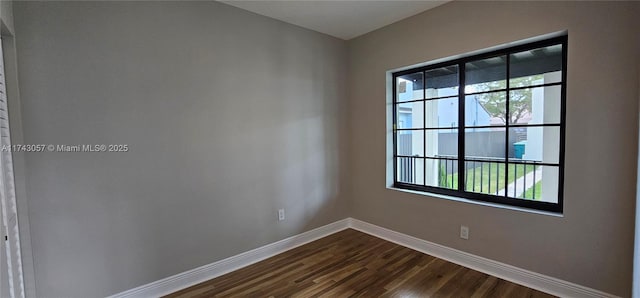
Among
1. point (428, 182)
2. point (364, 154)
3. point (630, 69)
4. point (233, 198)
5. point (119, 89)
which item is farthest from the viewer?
point (364, 154)

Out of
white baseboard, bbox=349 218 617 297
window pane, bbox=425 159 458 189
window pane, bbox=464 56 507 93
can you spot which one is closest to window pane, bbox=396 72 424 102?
window pane, bbox=464 56 507 93

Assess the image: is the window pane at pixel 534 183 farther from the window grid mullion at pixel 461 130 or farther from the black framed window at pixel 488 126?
the window grid mullion at pixel 461 130

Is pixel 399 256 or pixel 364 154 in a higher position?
pixel 364 154

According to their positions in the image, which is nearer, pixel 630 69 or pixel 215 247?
pixel 630 69

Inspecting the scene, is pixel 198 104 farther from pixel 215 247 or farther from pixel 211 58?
pixel 215 247

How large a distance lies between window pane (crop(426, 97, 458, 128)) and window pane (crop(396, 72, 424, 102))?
0.18 metres

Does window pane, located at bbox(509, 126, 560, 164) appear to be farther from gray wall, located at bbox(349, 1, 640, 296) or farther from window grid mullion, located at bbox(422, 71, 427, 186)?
window grid mullion, located at bbox(422, 71, 427, 186)

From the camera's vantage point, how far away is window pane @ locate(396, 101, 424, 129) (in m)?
3.11

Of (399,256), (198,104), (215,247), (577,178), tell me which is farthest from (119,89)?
(577,178)

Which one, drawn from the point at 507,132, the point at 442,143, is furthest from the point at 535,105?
the point at 442,143

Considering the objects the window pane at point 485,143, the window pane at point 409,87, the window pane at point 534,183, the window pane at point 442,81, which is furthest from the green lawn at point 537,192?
the window pane at point 409,87

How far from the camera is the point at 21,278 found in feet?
5.27

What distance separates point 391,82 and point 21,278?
351 centimetres

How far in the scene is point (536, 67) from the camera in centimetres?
229
